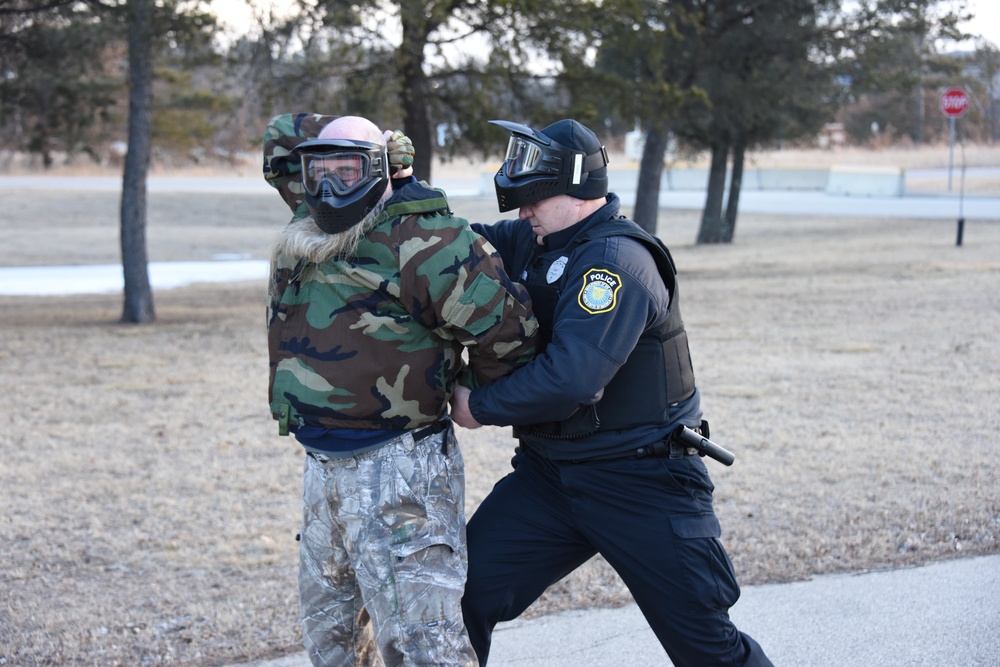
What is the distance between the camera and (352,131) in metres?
2.70

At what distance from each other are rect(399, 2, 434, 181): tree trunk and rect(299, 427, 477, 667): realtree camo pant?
904 cm

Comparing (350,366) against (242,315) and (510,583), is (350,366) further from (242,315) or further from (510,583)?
(242,315)

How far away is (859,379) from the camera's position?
26.2 ft

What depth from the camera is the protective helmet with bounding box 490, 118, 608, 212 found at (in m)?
2.92

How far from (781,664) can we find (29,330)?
32.6ft

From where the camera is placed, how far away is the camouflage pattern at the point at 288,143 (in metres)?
2.91

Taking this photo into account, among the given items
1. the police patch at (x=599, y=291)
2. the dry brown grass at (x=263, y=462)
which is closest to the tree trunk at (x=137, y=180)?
the dry brown grass at (x=263, y=462)

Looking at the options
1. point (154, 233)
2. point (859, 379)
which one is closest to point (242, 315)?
point (859, 379)

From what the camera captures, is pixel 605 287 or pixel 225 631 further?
pixel 225 631

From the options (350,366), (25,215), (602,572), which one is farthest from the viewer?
(25,215)

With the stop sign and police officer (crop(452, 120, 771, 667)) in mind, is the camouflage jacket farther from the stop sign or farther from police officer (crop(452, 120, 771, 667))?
the stop sign

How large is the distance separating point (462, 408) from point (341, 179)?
26.5 inches

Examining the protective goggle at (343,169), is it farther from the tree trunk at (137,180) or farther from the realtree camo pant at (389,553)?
the tree trunk at (137,180)

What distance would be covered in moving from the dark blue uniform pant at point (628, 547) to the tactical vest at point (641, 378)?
124 millimetres
